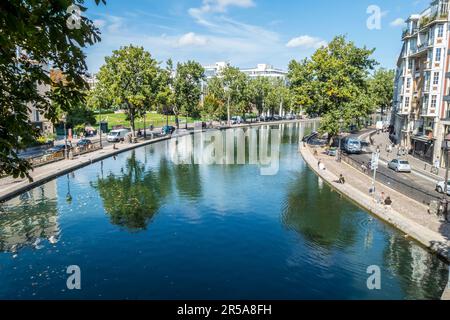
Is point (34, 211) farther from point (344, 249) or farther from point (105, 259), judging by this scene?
point (344, 249)

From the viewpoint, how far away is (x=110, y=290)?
1700 centimetres

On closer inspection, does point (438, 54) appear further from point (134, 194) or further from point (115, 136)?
point (115, 136)

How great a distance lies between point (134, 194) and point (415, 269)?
2368cm

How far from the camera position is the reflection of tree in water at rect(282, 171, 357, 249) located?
2378 centimetres

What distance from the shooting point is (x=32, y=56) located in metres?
10.1

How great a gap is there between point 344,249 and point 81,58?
1846cm

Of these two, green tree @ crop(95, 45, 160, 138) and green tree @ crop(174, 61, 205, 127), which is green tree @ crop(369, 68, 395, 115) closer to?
green tree @ crop(174, 61, 205, 127)

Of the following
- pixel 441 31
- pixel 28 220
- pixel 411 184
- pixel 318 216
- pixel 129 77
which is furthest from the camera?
pixel 129 77

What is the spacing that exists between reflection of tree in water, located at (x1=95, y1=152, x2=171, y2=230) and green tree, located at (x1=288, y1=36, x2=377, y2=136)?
89.7ft

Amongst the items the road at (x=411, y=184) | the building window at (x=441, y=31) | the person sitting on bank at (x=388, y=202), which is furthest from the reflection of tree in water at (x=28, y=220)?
the building window at (x=441, y=31)

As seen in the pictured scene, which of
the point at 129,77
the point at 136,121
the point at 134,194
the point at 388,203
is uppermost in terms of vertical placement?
the point at 129,77

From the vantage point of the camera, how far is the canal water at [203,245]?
17.4m

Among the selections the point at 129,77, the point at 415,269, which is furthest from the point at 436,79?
the point at 129,77
